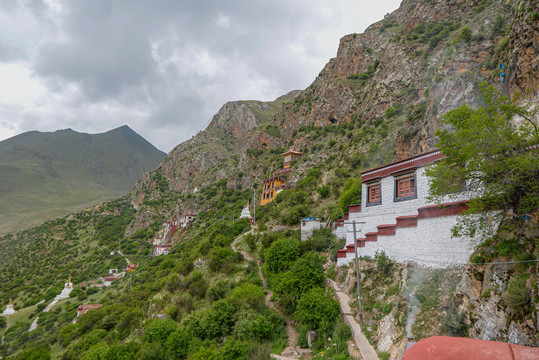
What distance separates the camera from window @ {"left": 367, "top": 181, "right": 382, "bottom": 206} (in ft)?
62.6

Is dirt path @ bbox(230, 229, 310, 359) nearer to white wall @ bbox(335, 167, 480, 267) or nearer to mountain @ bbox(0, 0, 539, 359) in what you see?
mountain @ bbox(0, 0, 539, 359)

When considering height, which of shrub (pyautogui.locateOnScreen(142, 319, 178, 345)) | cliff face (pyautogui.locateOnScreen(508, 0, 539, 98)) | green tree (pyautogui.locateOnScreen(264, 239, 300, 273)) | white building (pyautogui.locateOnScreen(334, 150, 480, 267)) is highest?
cliff face (pyautogui.locateOnScreen(508, 0, 539, 98))

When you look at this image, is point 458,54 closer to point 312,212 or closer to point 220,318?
point 312,212

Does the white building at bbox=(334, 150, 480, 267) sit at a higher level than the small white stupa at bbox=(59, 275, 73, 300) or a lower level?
higher

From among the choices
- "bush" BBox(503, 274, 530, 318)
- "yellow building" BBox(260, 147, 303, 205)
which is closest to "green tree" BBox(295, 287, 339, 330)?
"bush" BBox(503, 274, 530, 318)

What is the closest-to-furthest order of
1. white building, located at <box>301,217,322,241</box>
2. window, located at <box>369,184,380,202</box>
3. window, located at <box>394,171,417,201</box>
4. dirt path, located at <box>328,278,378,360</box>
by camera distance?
1. dirt path, located at <box>328,278,378,360</box>
2. window, located at <box>394,171,417,201</box>
3. window, located at <box>369,184,380,202</box>
4. white building, located at <box>301,217,322,241</box>

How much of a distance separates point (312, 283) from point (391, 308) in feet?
23.2

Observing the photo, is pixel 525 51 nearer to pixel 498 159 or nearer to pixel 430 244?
pixel 498 159

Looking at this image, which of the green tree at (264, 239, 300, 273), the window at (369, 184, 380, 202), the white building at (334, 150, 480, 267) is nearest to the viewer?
the white building at (334, 150, 480, 267)

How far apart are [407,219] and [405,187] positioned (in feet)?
10.6

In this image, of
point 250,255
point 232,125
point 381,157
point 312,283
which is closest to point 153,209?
point 232,125

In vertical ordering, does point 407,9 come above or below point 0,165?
above

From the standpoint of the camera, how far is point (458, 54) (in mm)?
30500

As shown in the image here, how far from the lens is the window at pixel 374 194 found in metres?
19.1
